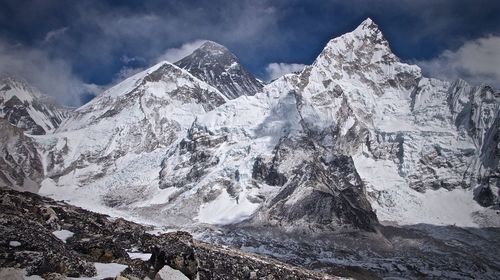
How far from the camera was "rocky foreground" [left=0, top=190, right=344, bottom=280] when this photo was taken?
2794 centimetres

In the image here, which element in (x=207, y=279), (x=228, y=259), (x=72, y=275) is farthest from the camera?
(x=228, y=259)

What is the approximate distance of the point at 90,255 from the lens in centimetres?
3622

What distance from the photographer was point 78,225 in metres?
51.2

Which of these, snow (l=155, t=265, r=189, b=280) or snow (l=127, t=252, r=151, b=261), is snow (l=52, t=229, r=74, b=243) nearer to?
snow (l=127, t=252, r=151, b=261)

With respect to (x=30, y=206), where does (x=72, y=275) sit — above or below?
below

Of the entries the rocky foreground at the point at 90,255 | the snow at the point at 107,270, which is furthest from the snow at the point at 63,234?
the snow at the point at 107,270

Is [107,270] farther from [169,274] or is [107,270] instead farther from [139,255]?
[139,255]

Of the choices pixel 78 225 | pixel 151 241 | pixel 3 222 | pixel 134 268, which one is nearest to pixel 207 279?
pixel 134 268

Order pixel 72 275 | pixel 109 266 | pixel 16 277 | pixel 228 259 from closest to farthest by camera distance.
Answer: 1. pixel 16 277
2. pixel 72 275
3. pixel 109 266
4. pixel 228 259

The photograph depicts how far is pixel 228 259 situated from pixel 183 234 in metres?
8.43

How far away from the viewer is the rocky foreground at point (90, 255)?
27.9m

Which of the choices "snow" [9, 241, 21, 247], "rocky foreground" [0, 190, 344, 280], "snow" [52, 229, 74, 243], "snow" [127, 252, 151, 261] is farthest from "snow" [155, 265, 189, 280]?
"snow" [52, 229, 74, 243]

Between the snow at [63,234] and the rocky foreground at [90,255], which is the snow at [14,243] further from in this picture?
the snow at [63,234]

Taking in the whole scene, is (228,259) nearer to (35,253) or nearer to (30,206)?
(30,206)
